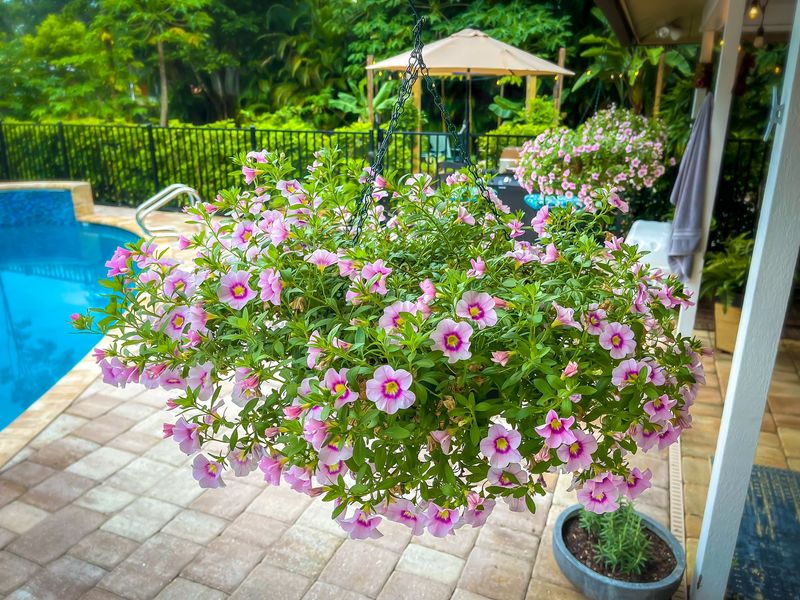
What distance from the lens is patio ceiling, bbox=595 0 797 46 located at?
3.90 m

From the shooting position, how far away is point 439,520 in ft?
3.72

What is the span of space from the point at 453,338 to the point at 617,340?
301mm

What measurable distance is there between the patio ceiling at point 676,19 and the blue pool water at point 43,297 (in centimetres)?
350

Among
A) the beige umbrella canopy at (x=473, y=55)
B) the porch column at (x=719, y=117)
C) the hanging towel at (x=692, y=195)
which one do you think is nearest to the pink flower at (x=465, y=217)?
the porch column at (x=719, y=117)

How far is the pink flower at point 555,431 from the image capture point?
1009mm

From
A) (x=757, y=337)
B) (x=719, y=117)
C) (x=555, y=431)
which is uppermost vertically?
(x=719, y=117)

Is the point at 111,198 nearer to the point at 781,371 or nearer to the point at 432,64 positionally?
the point at 432,64

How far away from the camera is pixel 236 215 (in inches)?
57.1

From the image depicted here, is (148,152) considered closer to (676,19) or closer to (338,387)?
(676,19)

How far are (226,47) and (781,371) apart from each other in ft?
45.5

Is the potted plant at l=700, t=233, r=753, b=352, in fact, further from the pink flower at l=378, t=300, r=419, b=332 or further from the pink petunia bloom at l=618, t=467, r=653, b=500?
the pink flower at l=378, t=300, r=419, b=332

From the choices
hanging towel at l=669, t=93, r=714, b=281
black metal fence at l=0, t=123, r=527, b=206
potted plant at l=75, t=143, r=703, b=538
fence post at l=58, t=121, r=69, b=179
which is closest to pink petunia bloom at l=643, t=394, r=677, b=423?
potted plant at l=75, t=143, r=703, b=538

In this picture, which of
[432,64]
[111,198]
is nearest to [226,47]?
[111,198]

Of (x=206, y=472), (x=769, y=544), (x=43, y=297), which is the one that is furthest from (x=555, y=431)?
(x=43, y=297)
